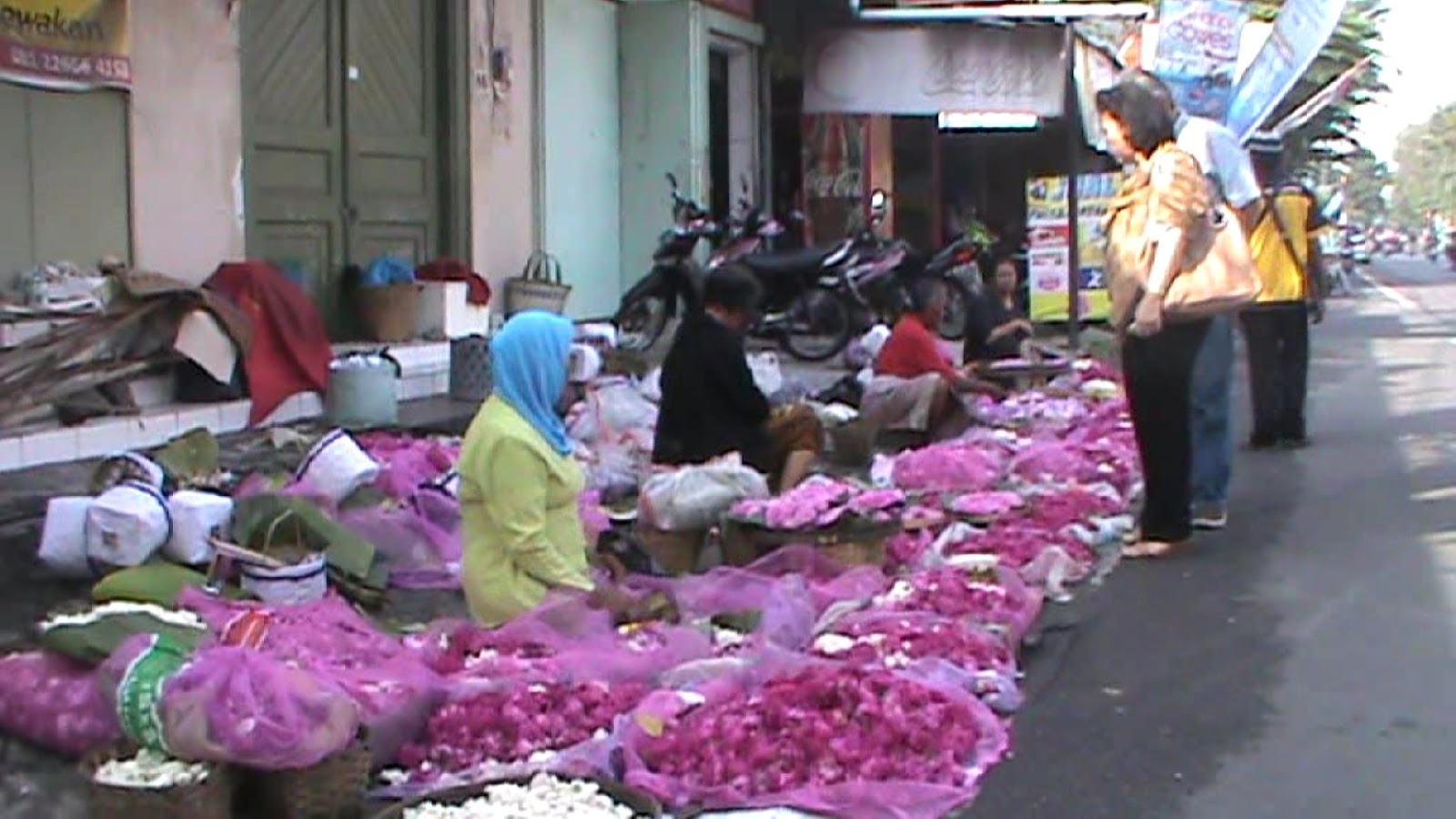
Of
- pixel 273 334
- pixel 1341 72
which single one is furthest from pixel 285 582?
pixel 1341 72

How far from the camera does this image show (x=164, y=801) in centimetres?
445

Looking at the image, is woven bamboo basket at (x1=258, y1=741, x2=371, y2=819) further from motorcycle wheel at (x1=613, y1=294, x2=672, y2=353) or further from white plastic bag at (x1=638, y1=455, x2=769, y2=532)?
motorcycle wheel at (x1=613, y1=294, x2=672, y2=353)

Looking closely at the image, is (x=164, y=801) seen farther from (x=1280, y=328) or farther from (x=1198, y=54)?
(x=1198, y=54)

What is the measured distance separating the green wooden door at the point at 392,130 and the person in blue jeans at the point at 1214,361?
5707 mm

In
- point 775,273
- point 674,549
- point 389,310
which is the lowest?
point 674,549

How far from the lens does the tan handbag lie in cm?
809

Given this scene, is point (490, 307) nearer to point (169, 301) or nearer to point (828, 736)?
point (169, 301)

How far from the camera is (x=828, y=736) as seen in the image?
5.18 m

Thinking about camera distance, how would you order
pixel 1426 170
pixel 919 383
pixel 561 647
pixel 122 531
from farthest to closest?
pixel 1426 170 → pixel 919 383 → pixel 122 531 → pixel 561 647

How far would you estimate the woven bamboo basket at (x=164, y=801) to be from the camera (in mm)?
4449

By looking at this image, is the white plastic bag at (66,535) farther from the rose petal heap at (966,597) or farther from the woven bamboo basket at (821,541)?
the rose petal heap at (966,597)

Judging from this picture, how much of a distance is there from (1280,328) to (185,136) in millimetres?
6945

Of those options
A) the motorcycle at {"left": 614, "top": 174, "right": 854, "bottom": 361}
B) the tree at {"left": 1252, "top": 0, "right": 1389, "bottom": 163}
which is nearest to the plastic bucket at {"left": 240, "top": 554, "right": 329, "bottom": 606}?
the motorcycle at {"left": 614, "top": 174, "right": 854, "bottom": 361}

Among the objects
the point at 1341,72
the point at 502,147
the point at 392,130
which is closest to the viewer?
the point at 392,130
